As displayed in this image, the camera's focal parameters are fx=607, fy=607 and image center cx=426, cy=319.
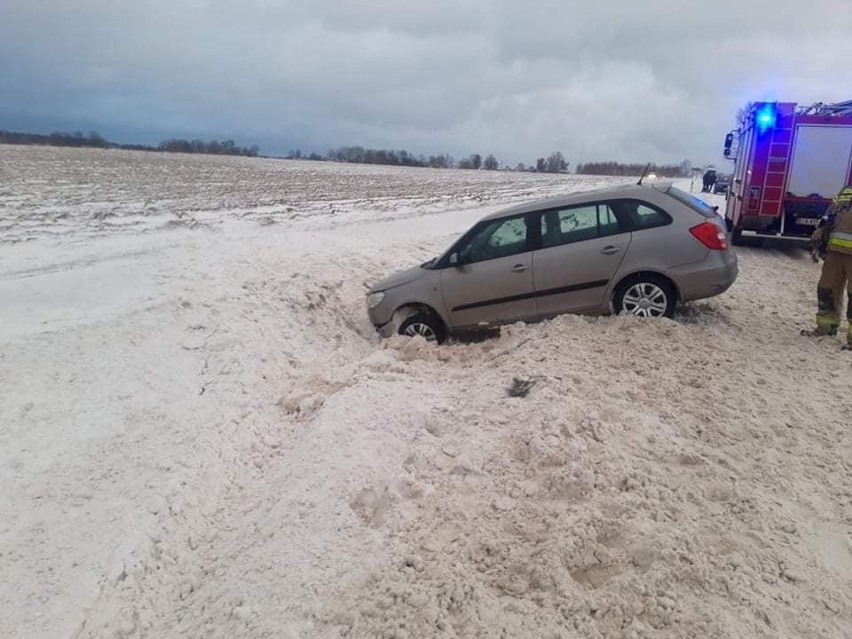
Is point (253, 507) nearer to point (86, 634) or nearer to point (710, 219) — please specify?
point (86, 634)

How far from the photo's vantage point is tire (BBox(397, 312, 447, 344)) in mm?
7707

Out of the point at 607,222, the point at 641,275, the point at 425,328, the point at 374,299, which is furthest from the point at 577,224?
the point at 374,299

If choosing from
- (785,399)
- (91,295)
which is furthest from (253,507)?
(91,295)

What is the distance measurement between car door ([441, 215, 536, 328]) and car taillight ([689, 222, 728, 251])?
6.04 feet

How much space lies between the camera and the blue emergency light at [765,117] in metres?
13.1

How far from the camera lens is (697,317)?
293 inches

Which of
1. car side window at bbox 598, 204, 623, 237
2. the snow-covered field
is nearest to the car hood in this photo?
the snow-covered field

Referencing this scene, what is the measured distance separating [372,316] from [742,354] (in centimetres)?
435

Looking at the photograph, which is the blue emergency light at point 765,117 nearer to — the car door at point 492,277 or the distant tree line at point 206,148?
the car door at point 492,277

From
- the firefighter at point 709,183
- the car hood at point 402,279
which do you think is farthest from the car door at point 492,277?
→ the firefighter at point 709,183

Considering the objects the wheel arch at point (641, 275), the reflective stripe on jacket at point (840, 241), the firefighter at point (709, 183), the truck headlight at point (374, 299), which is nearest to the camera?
the reflective stripe on jacket at point (840, 241)

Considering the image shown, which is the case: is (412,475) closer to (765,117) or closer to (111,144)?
(765,117)

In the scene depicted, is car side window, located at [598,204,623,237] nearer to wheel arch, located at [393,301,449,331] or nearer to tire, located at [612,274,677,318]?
tire, located at [612,274,677,318]

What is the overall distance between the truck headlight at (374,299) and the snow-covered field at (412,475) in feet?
2.47
